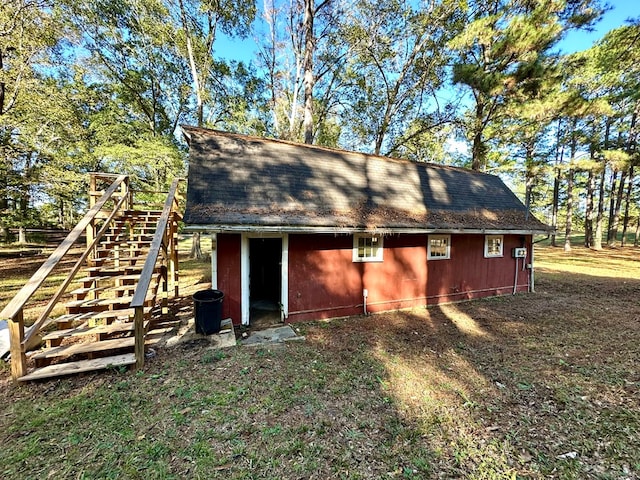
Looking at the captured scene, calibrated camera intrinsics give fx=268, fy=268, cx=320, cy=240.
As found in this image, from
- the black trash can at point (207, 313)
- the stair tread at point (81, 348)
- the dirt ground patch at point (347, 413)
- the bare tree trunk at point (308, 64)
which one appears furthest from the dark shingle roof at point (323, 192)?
the bare tree trunk at point (308, 64)

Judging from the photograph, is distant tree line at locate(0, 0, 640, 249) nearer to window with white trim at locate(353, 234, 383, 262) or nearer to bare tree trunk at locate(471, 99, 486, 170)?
bare tree trunk at locate(471, 99, 486, 170)

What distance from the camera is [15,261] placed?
43.7 ft

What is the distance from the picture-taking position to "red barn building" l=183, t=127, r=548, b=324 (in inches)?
235

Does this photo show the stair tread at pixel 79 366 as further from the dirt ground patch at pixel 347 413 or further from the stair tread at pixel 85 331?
the stair tread at pixel 85 331

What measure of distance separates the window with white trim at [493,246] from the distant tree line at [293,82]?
19.8 feet

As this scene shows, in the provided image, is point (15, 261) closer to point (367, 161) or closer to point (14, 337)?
point (14, 337)

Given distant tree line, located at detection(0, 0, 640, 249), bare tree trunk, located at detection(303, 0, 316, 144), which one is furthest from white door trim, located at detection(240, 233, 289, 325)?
bare tree trunk, located at detection(303, 0, 316, 144)

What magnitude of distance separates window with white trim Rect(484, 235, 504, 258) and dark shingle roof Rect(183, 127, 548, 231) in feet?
1.77

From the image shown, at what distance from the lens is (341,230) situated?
6168mm

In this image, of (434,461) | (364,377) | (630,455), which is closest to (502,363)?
(630,455)

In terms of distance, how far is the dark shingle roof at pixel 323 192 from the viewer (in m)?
6.00

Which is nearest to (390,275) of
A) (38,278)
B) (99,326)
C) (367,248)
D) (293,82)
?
(367,248)

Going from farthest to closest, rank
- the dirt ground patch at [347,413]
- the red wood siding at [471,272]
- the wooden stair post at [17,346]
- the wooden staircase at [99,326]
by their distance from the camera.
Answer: the red wood siding at [471,272] < the wooden staircase at [99,326] < the wooden stair post at [17,346] < the dirt ground patch at [347,413]

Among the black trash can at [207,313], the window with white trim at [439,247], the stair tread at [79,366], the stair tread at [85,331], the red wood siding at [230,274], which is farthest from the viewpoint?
the window with white trim at [439,247]
